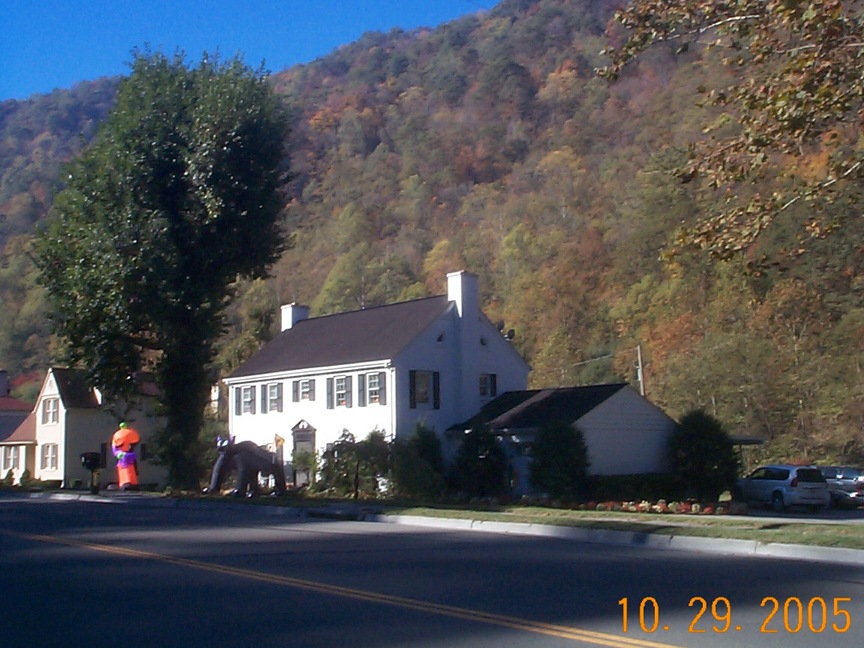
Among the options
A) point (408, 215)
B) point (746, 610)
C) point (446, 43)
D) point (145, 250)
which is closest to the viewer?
point (746, 610)

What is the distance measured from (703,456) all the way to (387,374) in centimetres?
1270

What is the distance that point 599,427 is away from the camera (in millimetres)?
38625

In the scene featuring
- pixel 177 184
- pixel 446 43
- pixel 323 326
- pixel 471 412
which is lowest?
pixel 471 412

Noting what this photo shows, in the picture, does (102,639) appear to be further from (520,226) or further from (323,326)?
(520,226)

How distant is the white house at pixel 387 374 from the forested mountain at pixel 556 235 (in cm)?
574

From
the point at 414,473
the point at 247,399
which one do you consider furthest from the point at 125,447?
the point at 247,399

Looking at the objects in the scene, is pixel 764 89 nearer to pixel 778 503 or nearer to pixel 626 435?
Result: pixel 778 503

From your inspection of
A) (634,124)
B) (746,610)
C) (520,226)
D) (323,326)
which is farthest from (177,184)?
(634,124)

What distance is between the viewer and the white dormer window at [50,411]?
59.6 m

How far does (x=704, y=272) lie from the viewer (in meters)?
63.9

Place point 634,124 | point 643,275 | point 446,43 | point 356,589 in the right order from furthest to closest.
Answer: point 446,43
point 634,124
point 643,275
point 356,589

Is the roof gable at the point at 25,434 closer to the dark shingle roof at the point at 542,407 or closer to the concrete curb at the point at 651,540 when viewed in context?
the dark shingle roof at the point at 542,407

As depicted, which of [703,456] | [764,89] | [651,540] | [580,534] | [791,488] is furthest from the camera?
[703,456]

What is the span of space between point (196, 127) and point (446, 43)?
161 m
